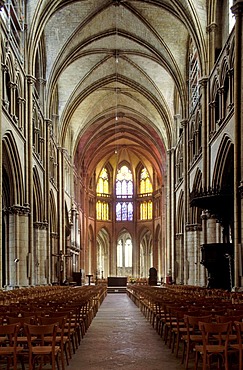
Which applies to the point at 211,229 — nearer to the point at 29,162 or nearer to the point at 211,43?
the point at 211,43

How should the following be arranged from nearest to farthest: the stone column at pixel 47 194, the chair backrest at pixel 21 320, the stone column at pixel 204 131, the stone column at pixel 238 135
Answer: the chair backrest at pixel 21 320
the stone column at pixel 238 135
the stone column at pixel 204 131
the stone column at pixel 47 194

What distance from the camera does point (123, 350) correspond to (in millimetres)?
12250

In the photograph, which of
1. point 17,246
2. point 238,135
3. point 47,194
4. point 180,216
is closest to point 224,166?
point 238,135

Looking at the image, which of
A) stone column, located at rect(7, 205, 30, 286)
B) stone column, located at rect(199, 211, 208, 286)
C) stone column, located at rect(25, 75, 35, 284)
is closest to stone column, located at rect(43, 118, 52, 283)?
stone column, located at rect(25, 75, 35, 284)

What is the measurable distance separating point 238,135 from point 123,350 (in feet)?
42.0

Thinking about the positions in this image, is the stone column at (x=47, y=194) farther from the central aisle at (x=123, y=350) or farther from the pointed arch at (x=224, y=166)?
the central aisle at (x=123, y=350)

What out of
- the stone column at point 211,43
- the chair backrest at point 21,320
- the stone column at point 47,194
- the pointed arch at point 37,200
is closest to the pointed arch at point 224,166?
the stone column at point 211,43

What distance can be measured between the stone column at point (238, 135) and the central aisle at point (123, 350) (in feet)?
19.7

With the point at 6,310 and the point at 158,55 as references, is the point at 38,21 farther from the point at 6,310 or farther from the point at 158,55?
the point at 6,310

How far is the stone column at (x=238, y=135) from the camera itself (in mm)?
22438

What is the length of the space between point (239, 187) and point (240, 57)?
210 inches

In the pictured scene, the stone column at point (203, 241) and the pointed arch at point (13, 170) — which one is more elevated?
the pointed arch at point (13, 170)

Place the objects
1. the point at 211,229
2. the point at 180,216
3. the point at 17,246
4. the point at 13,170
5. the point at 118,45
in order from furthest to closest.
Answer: the point at 180,216
the point at 118,45
the point at 211,229
the point at 17,246
the point at 13,170

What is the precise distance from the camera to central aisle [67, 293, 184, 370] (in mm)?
10406
